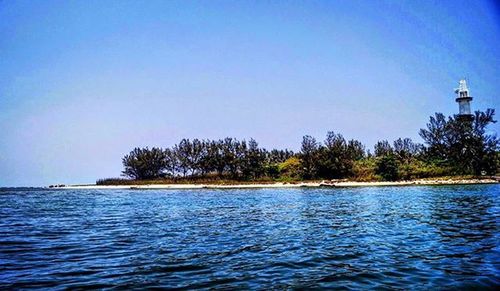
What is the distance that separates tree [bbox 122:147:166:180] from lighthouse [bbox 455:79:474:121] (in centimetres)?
9586

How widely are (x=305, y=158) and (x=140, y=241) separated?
3350 inches

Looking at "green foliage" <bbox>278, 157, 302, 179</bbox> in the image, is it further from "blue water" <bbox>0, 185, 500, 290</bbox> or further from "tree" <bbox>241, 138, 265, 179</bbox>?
"blue water" <bbox>0, 185, 500, 290</bbox>

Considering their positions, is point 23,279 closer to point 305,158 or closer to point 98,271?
point 98,271

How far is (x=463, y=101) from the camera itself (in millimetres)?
87250

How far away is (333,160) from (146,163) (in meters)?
71.3

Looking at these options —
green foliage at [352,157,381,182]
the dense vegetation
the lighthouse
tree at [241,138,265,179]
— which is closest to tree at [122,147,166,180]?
the dense vegetation

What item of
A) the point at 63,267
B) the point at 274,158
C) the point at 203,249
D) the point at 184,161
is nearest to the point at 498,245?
the point at 203,249

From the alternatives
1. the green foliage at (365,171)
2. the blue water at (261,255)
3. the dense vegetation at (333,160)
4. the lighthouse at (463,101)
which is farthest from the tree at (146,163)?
the blue water at (261,255)

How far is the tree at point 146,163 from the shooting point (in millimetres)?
131000

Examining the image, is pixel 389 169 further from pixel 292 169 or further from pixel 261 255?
pixel 261 255

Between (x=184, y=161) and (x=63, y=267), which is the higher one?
(x=184, y=161)

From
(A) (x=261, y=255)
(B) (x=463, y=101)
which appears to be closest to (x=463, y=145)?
(B) (x=463, y=101)

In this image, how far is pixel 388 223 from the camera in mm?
17266

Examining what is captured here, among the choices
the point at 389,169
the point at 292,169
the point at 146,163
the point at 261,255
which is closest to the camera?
the point at 261,255
